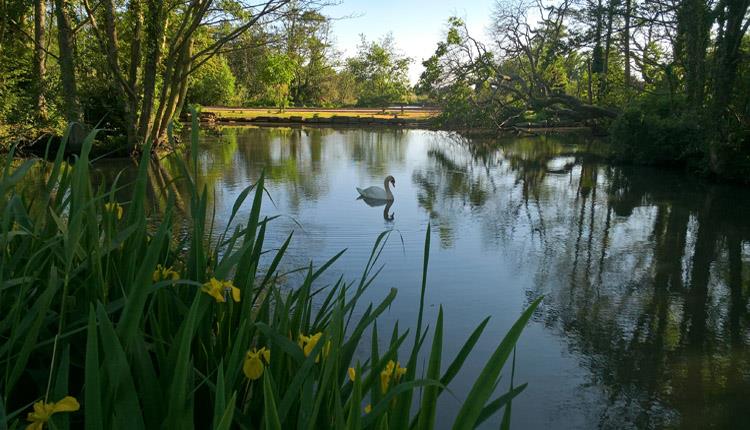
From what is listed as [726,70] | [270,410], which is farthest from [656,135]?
[270,410]

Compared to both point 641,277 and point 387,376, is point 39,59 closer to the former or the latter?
point 641,277

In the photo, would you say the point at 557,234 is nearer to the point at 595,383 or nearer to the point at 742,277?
the point at 742,277

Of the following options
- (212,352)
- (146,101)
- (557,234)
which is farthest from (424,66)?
(212,352)

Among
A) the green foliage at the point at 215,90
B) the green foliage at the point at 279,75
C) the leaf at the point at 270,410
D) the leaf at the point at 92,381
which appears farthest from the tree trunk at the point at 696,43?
the green foliage at the point at 215,90

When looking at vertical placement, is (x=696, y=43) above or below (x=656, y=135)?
above

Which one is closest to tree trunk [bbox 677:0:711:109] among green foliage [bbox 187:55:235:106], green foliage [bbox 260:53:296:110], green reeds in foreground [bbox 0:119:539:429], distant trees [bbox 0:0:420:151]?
distant trees [bbox 0:0:420:151]

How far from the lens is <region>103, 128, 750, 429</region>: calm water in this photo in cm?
355

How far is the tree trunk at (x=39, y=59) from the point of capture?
42.8 ft

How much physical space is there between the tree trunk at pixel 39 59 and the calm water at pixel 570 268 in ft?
5.76

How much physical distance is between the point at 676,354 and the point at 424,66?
21.3m

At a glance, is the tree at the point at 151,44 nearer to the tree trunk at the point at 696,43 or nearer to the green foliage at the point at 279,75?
the tree trunk at the point at 696,43

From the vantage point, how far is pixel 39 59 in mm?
15727

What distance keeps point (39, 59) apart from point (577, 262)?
15.0 metres

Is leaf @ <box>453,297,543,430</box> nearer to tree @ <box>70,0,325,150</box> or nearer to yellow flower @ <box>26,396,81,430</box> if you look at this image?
yellow flower @ <box>26,396,81,430</box>
